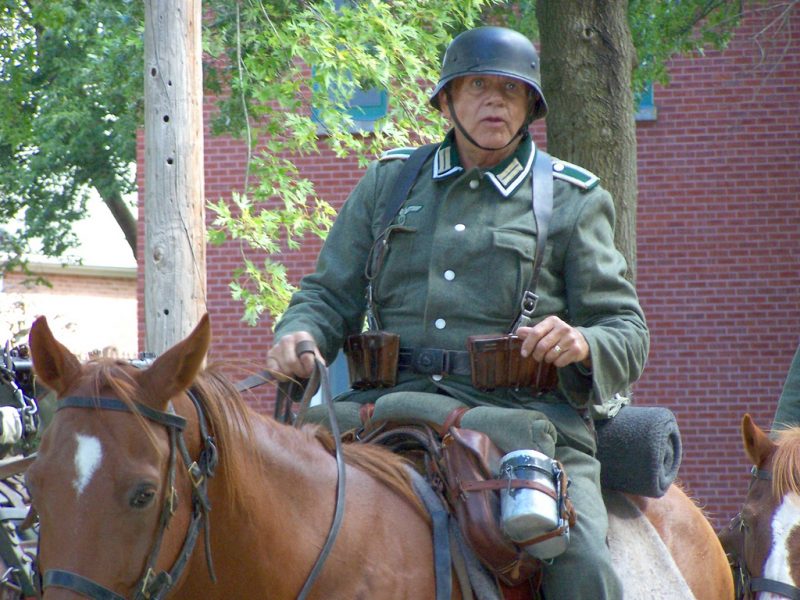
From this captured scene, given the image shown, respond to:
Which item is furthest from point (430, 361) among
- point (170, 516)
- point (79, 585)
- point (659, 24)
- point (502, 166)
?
point (659, 24)

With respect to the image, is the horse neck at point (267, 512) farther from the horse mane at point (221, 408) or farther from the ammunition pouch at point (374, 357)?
the ammunition pouch at point (374, 357)

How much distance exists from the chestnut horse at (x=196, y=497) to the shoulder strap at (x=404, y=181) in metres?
0.80

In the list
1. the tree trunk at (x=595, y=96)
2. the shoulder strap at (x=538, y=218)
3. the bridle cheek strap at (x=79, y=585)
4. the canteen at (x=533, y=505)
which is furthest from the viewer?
the tree trunk at (x=595, y=96)

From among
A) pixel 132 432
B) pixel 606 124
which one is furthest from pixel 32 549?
pixel 606 124

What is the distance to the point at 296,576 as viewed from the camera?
117 inches

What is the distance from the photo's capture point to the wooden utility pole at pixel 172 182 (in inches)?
205

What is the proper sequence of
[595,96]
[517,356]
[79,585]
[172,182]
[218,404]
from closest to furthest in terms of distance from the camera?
[79,585], [218,404], [517,356], [172,182], [595,96]

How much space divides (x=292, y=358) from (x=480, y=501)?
0.68 meters

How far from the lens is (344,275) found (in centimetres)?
394

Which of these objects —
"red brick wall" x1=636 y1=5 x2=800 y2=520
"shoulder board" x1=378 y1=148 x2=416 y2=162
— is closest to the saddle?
"shoulder board" x1=378 y1=148 x2=416 y2=162

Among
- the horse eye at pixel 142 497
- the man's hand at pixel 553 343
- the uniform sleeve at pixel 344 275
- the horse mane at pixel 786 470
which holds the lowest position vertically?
the horse mane at pixel 786 470

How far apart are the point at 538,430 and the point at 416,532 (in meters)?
0.43

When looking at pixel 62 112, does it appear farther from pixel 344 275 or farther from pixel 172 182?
pixel 344 275

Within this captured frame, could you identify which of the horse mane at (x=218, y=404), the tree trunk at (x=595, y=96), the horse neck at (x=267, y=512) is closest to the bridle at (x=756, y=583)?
the horse neck at (x=267, y=512)
